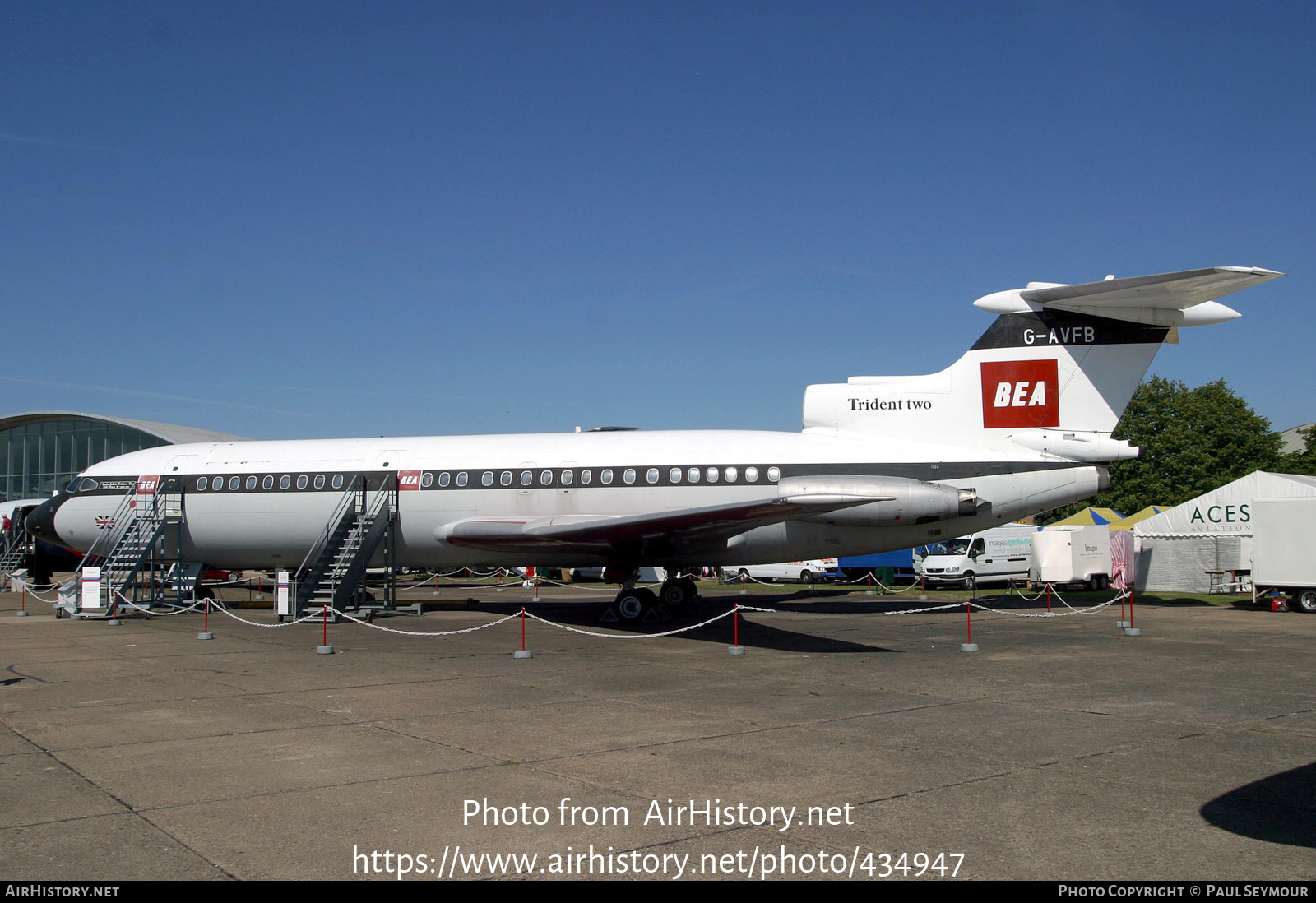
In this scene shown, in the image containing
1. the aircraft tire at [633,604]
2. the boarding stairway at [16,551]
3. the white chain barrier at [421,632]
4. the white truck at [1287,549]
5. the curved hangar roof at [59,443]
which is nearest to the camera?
the white chain barrier at [421,632]

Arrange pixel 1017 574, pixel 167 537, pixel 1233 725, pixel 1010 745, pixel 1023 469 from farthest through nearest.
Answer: pixel 1017 574, pixel 167 537, pixel 1023 469, pixel 1233 725, pixel 1010 745

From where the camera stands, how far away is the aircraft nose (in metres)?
23.5

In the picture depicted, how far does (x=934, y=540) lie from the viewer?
18578 mm

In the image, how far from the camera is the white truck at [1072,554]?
2916cm

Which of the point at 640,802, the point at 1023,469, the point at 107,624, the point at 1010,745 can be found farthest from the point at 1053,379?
the point at 107,624

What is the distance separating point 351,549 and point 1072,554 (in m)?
21.6

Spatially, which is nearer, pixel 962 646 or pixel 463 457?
pixel 962 646

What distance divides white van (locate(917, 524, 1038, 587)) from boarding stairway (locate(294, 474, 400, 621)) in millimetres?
20074

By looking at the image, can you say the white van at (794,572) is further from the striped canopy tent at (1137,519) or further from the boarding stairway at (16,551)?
the boarding stairway at (16,551)

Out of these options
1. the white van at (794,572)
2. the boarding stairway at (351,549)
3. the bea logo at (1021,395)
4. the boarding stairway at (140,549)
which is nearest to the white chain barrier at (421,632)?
the boarding stairway at (351,549)

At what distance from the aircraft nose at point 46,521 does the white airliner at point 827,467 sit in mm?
6212

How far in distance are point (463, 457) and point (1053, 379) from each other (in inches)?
486

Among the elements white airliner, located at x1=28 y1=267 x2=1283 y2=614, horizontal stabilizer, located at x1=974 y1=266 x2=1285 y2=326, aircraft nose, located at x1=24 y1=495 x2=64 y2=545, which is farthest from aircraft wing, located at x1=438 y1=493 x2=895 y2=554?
aircraft nose, located at x1=24 y1=495 x2=64 y2=545
